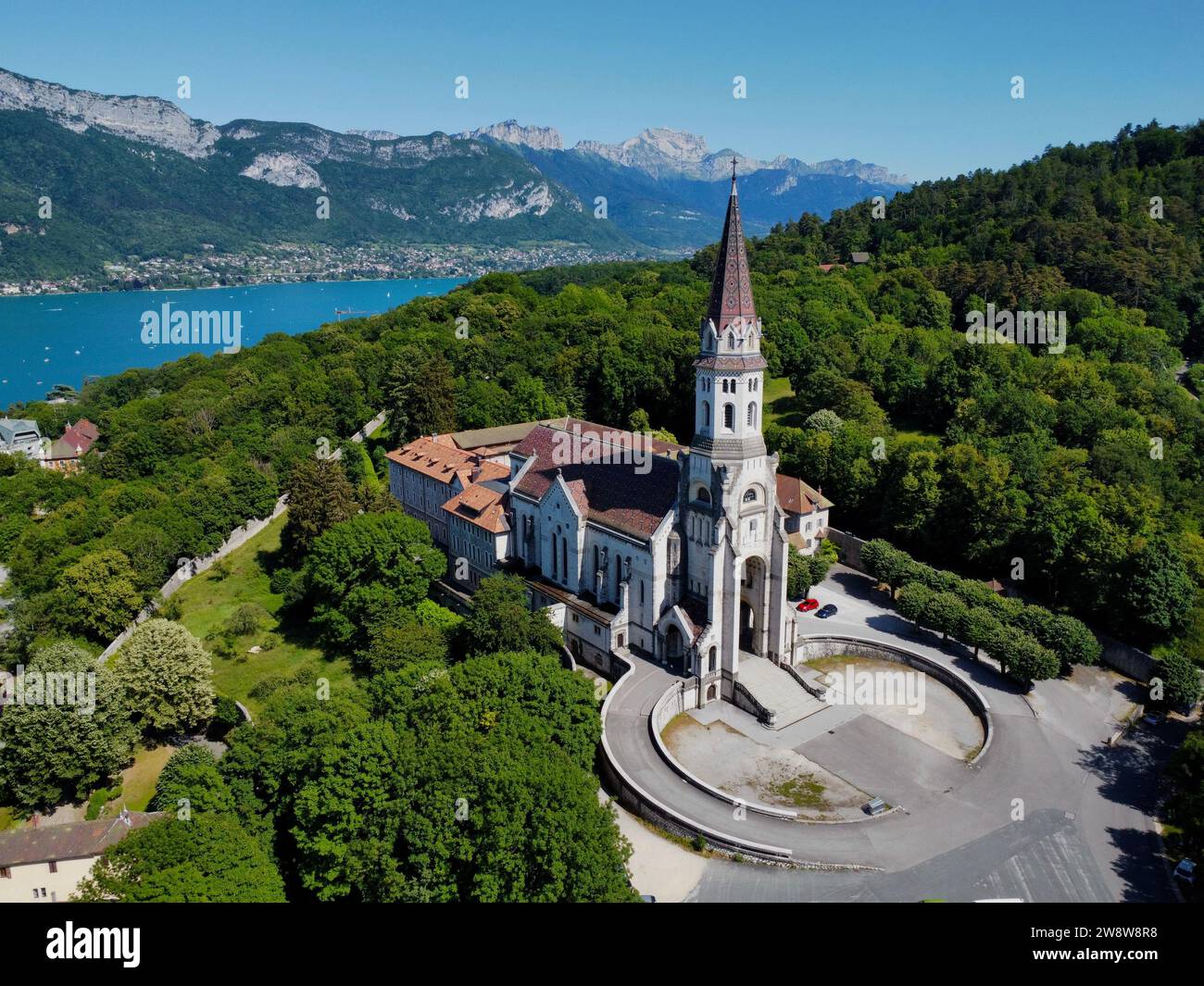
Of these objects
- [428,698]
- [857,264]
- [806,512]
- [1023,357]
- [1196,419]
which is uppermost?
[857,264]

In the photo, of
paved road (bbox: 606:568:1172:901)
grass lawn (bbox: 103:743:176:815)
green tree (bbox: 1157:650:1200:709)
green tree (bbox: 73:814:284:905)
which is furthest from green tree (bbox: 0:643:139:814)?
green tree (bbox: 1157:650:1200:709)

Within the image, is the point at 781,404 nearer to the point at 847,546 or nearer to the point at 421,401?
the point at 847,546

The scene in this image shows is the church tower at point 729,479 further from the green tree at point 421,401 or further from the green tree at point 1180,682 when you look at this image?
the green tree at point 421,401

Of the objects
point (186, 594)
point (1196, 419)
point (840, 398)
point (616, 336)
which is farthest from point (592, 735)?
point (1196, 419)

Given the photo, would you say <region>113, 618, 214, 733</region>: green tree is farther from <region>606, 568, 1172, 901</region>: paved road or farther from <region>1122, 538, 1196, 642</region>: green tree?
<region>1122, 538, 1196, 642</region>: green tree

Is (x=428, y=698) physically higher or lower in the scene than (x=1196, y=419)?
lower

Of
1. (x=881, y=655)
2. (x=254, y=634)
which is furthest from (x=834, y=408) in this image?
(x=254, y=634)
